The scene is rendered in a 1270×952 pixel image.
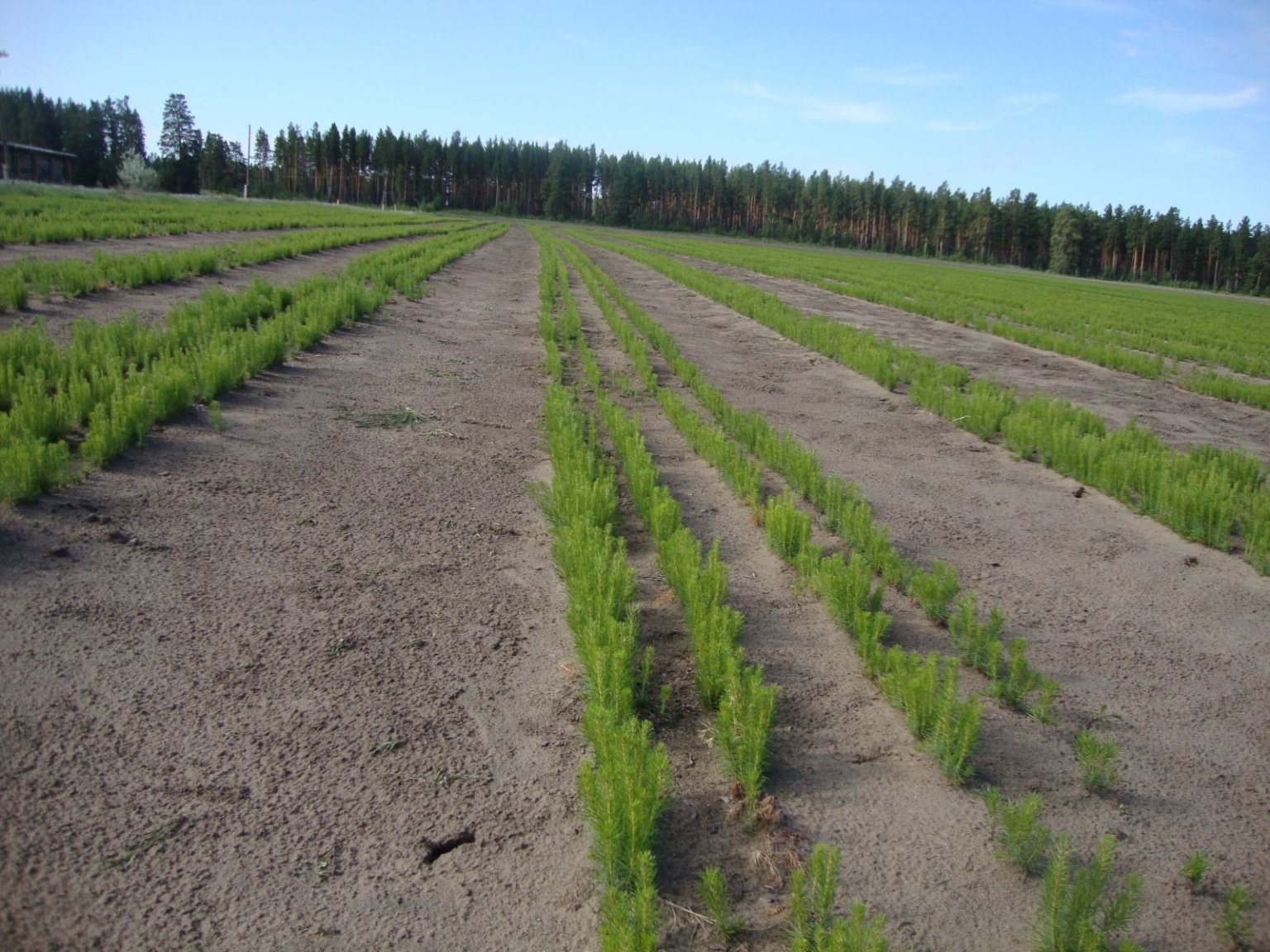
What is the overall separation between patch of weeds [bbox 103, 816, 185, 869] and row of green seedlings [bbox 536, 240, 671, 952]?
1298 mm

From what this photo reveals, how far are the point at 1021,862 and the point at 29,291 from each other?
44.9ft

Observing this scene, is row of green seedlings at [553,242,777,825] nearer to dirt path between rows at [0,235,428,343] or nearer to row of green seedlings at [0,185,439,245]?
dirt path between rows at [0,235,428,343]

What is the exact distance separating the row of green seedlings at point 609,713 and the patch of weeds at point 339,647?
3.34ft

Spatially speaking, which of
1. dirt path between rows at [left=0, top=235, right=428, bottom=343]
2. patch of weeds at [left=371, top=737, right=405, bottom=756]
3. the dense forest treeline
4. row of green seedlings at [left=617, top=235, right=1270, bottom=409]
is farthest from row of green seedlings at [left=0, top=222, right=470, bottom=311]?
the dense forest treeline

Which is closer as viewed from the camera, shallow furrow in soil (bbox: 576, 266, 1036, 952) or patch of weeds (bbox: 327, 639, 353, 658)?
shallow furrow in soil (bbox: 576, 266, 1036, 952)

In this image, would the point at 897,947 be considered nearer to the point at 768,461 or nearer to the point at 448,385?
the point at 768,461

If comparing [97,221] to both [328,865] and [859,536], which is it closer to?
[859,536]

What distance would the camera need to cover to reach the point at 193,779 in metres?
3.21

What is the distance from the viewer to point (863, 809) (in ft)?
11.0

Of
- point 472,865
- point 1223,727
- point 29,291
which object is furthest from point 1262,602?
point 29,291

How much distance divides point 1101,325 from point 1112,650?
835 inches

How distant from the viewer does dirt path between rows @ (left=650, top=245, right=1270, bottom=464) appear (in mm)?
11125

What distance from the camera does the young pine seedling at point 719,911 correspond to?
2.67 meters

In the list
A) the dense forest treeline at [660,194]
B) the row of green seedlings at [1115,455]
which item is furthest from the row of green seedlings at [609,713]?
the dense forest treeline at [660,194]
